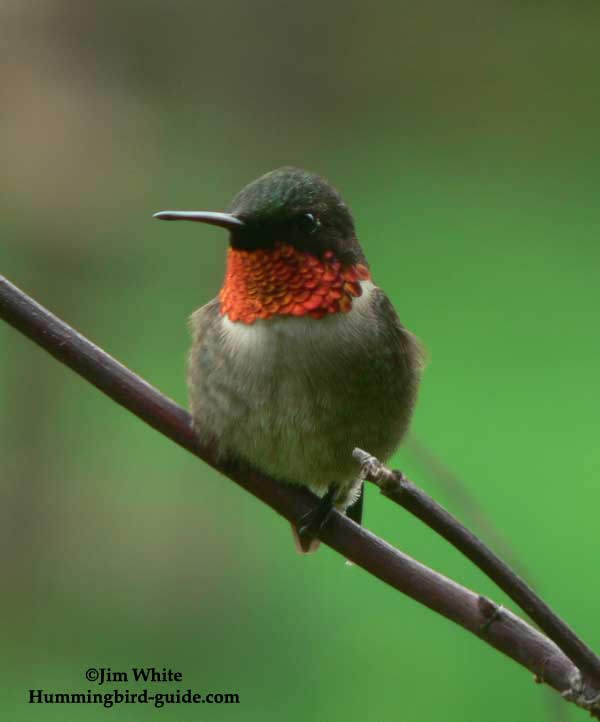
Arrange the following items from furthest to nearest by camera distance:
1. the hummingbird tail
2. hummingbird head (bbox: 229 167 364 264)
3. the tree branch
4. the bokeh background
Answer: the bokeh background → the hummingbird tail → hummingbird head (bbox: 229 167 364 264) → the tree branch

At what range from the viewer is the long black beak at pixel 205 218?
873 millimetres

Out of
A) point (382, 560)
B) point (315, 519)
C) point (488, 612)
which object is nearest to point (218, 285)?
point (315, 519)

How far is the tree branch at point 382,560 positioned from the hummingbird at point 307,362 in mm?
184

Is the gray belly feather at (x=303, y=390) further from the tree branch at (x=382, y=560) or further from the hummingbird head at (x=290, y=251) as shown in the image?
the tree branch at (x=382, y=560)

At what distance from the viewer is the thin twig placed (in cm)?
84

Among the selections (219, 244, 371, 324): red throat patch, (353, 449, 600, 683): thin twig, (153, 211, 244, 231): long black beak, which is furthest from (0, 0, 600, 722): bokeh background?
(353, 449, 600, 683): thin twig

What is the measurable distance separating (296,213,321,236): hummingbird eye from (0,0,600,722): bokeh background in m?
1.09

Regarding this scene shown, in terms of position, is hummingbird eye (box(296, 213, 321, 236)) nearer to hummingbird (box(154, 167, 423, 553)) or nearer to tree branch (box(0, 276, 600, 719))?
hummingbird (box(154, 167, 423, 553))

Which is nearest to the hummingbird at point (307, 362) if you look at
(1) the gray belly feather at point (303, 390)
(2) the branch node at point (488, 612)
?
(1) the gray belly feather at point (303, 390)

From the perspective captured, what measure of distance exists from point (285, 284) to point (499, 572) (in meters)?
0.48

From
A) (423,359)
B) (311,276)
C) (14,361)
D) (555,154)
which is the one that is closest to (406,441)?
(423,359)

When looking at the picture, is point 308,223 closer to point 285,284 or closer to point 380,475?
point 285,284

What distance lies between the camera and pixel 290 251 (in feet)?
3.95

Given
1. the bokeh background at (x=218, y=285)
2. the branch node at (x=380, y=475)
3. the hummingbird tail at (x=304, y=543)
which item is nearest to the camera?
the branch node at (x=380, y=475)
